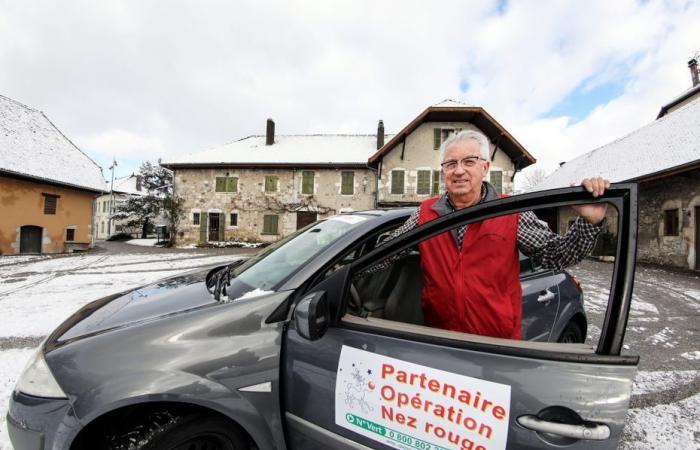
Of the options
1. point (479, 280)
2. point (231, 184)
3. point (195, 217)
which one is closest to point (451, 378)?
point (479, 280)

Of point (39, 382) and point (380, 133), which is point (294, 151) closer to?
point (380, 133)

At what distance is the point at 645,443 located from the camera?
2.12m

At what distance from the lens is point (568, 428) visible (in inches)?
37.4

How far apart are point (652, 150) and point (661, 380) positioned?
1683 cm

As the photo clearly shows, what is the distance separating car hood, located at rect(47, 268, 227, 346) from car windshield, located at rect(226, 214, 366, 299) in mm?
189

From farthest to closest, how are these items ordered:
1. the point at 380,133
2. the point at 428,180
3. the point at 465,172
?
1. the point at 380,133
2. the point at 428,180
3. the point at 465,172

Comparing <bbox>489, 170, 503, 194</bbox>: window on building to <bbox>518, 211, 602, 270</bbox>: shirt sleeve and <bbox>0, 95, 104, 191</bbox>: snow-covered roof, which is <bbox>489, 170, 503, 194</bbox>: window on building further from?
<bbox>0, 95, 104, 191</bbox>: snow-covered roof

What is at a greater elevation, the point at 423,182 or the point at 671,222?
the point at 423,182

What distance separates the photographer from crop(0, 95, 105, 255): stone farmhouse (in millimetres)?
15500

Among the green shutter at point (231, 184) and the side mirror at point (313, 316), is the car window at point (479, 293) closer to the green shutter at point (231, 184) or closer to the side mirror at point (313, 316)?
the side mirror at point (313, 316)

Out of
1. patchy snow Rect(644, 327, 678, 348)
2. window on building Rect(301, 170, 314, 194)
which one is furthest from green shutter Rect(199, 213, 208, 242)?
patchy snow Rect(644, 327, 678, 348)

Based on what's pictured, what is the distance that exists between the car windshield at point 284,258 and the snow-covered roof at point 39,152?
1970 centimetres

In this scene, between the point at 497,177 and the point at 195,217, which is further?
the point at 195,217

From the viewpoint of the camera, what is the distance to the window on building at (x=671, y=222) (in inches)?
485
